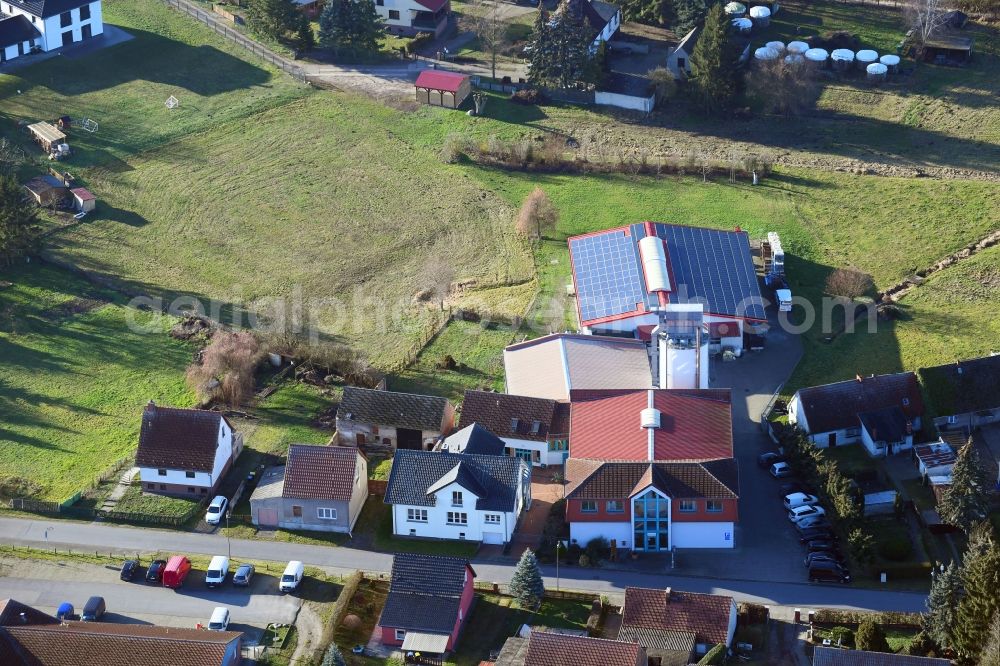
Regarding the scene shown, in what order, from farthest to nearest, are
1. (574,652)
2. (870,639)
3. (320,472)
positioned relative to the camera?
(320,472)
(870,639)
(574,652)

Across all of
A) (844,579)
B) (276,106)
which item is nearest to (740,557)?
(844,579)

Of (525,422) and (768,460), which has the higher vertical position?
(525,422)

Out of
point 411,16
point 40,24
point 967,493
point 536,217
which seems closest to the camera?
point 967,493

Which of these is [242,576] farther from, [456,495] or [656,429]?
[656,429]

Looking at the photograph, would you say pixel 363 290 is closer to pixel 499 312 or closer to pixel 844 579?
pixel 499 312

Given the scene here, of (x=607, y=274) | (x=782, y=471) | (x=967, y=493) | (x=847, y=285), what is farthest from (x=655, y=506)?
(x=847, y=285)

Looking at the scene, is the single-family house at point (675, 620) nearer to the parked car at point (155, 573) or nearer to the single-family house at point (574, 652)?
the single-family house at point (574, 652)
